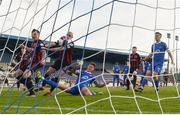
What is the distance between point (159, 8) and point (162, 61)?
313 centimetres

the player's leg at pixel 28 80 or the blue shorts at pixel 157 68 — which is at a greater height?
the blue shorts at pixel 157 68

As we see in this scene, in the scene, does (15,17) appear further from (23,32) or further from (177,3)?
(177,3)

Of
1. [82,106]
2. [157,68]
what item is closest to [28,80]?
[82,106]

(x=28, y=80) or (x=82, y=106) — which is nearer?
(x=82, y=106)

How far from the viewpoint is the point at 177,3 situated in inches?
158

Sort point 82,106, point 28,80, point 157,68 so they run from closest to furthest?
point 82,106 → point 28,80 → point 157,68

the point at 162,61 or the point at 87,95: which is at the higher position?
the point at 162,61

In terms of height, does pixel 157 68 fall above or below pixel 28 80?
above

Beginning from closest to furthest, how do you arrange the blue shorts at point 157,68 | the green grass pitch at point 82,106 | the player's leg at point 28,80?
1. the green grass pitch at point 82,106
2. the player's leg at point 28,80
3. the blue shorts at point 157,68

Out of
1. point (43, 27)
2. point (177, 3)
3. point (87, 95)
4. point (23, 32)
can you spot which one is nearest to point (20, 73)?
point (87, 95)

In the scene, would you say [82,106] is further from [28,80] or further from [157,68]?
[157,68]

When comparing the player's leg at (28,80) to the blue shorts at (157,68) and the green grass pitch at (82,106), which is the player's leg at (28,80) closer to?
the green grass pitch at (82,106)

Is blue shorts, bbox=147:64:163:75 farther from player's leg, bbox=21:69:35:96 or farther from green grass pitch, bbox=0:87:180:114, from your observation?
player's leg, bbox=21:69:35:96

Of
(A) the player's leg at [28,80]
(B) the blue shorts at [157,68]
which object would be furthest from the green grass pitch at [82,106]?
(B) the blue shorts at [157,68]
